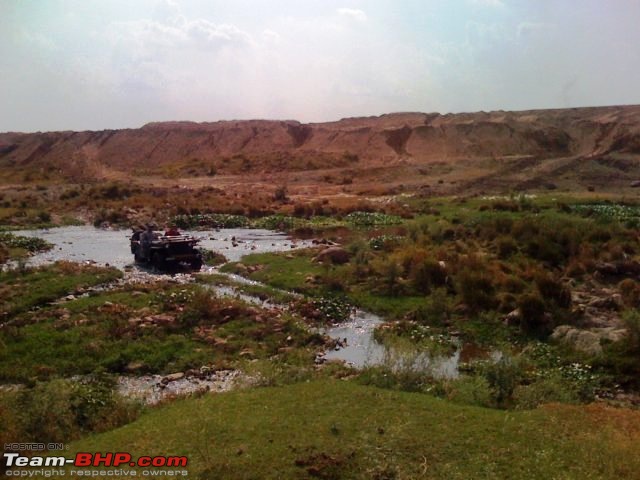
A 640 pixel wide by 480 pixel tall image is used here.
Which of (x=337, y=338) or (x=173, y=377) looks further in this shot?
(x=337, y=338)

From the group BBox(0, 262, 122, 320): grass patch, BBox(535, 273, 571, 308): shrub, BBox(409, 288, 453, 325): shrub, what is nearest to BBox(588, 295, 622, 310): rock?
BBox(535, 273, 571, 308): shrub

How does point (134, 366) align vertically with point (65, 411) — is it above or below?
below

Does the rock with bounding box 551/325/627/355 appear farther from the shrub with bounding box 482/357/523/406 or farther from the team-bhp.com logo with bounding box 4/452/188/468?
the team-bhp.com logo with bounding box 4/452/188/468

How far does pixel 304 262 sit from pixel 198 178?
4944cm

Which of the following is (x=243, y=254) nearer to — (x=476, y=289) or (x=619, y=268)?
(x=476, y=289)

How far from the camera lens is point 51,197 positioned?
5603 cm

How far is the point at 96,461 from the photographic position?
29.9ft

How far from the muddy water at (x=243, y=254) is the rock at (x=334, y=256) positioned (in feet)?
12.8

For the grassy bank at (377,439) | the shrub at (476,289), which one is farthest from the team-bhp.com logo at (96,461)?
the shrub at (476,289)

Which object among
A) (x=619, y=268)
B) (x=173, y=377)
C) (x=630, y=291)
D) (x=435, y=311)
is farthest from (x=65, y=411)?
(x=619, y=268)

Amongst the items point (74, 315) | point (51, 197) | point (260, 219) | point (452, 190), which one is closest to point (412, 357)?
point (74, 315)

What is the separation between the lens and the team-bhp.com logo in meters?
8.90

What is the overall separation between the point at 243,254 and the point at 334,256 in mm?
6527

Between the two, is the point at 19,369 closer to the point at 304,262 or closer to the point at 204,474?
the point at 204,474
